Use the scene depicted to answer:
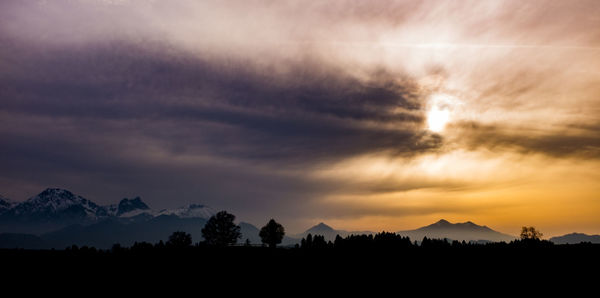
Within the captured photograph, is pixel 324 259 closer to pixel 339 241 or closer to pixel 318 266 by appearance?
pixel 318 266

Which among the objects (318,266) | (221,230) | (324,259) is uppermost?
(221,230)

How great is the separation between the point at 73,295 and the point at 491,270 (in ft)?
379

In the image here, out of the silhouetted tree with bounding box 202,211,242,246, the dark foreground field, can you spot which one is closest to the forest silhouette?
the dark foreground field

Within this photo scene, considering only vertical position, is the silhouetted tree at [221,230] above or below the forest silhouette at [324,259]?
above

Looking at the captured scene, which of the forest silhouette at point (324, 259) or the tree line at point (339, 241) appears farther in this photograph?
the tree line at point (339, 241)

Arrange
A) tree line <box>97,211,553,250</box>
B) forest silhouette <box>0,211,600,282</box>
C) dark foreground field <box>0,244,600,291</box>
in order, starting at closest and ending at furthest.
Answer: dark foreground field <box>0,244,600,291</box> < forest silhouette <box>0,211,600,282</box> < tree line <box>97,211,553,250</box>

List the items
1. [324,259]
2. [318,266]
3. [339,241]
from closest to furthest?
[318,266] < [324,259] < [339,241]

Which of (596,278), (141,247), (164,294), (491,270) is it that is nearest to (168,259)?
(141,247)

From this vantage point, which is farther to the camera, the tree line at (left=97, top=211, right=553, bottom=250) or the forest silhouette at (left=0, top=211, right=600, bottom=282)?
the tree line at (left=97, top=211, right=553, bottom=250)

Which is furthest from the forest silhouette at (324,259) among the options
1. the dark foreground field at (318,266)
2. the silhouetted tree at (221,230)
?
the silhouetted tree at (221,230)

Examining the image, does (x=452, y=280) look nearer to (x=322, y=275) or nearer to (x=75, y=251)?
(x=322, y=275)

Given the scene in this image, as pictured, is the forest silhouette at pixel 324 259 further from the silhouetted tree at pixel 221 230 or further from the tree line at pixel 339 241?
the silhouetted tree at pixel 221 230

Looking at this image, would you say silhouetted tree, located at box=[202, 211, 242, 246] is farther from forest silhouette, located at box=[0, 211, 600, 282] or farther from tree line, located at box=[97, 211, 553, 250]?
forest silhouette, located at box=[0, 211, 600, 282]

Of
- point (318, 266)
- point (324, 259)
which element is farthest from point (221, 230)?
point (318, 266)
